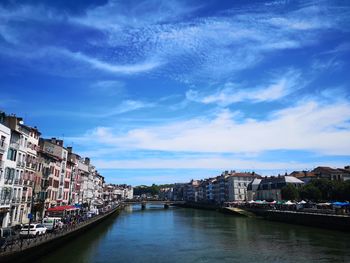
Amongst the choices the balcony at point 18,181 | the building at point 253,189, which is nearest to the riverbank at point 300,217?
the building at point 253,189

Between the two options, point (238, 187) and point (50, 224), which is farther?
point (238, 187)

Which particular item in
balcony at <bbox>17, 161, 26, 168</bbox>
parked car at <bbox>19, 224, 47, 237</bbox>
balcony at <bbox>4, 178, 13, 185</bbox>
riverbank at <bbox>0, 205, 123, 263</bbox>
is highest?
balcony at <bbox>17, 161, 26, 168</bbox>

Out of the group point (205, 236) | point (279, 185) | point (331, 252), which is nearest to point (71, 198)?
point (205, 236)

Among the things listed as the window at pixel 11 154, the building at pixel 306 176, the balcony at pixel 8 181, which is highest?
the building at pixel 306 176

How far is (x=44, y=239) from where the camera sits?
38.9 metres

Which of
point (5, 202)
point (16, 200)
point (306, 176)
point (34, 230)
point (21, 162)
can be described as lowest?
point (34, 230)

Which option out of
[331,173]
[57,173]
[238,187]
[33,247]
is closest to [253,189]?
[238,187]

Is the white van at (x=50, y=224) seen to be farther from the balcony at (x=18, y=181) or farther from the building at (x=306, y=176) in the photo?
the building at (x=306, y=176)

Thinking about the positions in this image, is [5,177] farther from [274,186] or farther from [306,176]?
[306,176]

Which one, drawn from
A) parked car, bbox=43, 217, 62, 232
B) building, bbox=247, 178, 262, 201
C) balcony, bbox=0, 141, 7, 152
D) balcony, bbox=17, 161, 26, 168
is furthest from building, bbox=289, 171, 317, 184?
balcony, bbox=0, 141, 7, 152

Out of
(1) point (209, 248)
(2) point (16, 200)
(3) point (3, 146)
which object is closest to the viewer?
(1) point (209, 248)

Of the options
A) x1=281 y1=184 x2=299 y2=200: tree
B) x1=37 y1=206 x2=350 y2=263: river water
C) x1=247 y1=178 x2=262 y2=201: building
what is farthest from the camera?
x1=247 y1=178 x2=262 y2=201: building

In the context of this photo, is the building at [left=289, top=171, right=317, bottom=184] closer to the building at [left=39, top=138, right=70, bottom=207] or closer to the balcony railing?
the building at [left=39, top=138, right=70, bottom=207]

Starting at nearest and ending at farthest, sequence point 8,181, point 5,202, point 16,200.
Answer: point 5,202, point 8,181, point 16,200
